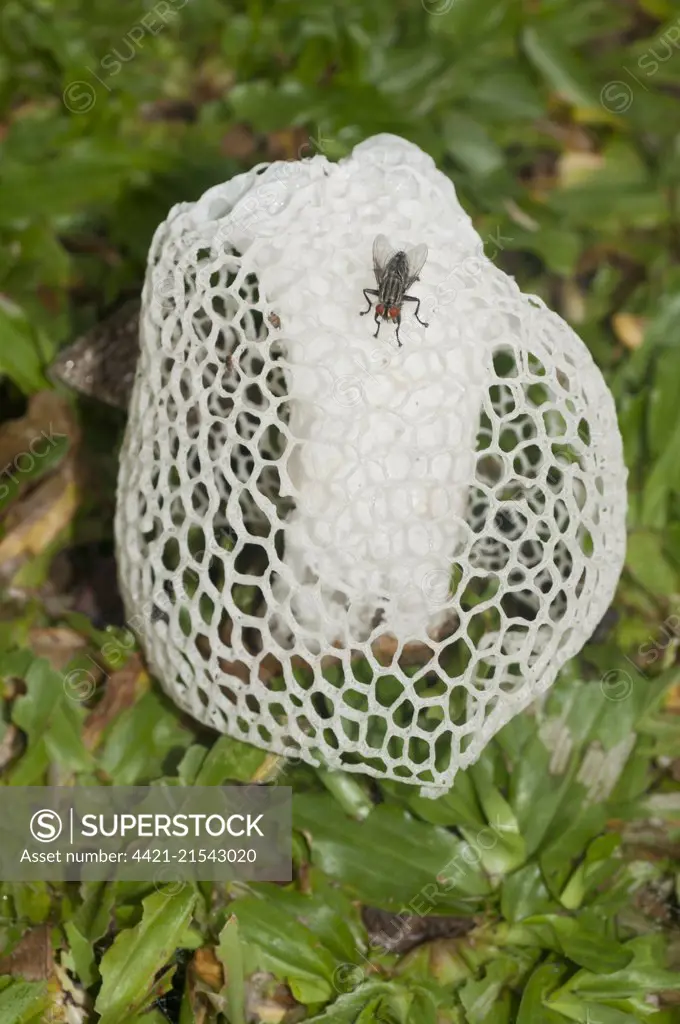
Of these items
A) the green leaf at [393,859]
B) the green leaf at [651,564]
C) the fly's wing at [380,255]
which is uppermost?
the fly's wing at [380,255]

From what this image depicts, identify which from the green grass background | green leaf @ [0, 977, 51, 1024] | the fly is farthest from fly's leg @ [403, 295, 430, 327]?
green leaf @ [0, 977, 51, 1024]

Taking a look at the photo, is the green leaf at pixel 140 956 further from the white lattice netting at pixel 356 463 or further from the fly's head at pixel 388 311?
the fly's head at pixel 388 311

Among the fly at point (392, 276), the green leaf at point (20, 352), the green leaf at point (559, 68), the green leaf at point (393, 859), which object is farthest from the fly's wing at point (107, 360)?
the green leaf at point (559, 68)

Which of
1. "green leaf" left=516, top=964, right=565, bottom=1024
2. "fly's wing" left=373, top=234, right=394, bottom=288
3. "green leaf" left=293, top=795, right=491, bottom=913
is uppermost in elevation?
"fly's wing" left=373, top=234, right=394, bottom=288

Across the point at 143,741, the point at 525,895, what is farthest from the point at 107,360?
the point at 525,895

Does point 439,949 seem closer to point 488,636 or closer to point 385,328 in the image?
point 488,636

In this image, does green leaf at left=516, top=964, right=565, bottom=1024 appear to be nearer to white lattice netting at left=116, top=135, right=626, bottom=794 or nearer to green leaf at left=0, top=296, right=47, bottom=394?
white lattice netting at left=116, top=135, right=626, bottom=794
